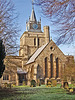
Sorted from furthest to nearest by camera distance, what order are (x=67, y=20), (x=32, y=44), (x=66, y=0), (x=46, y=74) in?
(x=32, y=44) < (x=46, y=74) < (x=67, y=20) < (x=66, y=0)

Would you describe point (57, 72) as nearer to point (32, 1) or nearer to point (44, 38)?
point (44, 38)

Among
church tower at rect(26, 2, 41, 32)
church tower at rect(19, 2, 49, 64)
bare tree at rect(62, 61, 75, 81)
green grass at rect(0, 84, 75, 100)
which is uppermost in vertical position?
church tower at rect(26, 2, 41, 32)

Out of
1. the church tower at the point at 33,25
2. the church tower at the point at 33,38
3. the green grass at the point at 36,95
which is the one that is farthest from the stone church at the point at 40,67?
the green grass at the point at 36,95

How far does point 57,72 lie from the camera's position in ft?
147

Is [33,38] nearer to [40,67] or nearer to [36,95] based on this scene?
[40,67]

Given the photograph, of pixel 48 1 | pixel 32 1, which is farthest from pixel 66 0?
pixel 32 1

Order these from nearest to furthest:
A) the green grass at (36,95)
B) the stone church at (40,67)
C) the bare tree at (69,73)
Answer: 1. the green grass at (36,95)
2. the bare tree at (69,73)
3. the stone church at (40,67)

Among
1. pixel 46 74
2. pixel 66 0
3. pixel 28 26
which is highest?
pixel 28 26

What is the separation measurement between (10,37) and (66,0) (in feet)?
50.5

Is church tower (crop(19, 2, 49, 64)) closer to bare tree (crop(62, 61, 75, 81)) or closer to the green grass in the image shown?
bare tree (crop(62, 61, 75, 81))

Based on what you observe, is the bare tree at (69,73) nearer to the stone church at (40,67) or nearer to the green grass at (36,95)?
the stone church at (40,67)

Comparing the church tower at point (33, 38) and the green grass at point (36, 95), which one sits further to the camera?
the church tower at point (33, 38)

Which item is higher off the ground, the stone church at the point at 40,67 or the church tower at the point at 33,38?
the church tower at the point at 33,38

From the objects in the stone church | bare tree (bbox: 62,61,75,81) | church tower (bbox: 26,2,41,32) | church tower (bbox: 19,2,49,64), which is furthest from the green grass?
church tower (bbox: 26,2,41,32)
